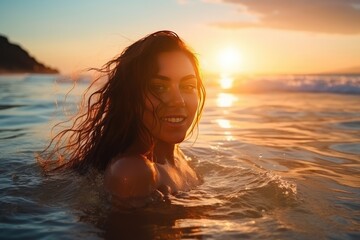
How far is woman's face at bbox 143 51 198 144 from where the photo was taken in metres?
3.03

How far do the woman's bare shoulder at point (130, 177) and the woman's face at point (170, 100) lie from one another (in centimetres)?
34

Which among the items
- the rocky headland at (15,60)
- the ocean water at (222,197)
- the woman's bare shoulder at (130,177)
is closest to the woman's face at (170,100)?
the woman's bare shoulder at (130,177)

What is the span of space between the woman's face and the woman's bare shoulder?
34 cm

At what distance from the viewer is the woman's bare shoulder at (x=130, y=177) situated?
8.91 feet

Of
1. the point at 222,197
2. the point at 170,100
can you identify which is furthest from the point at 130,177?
the point at 222,197

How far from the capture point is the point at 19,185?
371 centimetres

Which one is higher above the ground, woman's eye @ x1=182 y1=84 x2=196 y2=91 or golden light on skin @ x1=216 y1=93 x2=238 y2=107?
woman's eye @ x1=182 y1=84 x2=196 y2=91

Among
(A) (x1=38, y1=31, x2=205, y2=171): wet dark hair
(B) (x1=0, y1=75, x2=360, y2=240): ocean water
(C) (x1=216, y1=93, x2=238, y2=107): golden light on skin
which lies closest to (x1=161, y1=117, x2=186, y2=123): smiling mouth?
(A) (x1=38, y1=31, x2=205, y2=171): wet dark hair

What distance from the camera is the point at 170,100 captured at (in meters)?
3.05

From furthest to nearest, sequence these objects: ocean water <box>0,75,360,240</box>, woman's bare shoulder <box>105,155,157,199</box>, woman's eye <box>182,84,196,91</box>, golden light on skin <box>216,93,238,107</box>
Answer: golden light on skin <box>216,93,238,107</box> → woman's eye <box>182,84,196,91</box> → woman's bare shoulder <box>105,155,157,199</box> → ocean water <box>0,75,360,240</box>

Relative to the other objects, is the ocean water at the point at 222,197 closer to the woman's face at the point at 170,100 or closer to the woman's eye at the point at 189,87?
the woman's face at the point at 170,100

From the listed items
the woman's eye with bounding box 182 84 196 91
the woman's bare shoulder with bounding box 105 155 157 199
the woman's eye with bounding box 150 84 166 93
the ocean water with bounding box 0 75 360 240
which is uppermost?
the woman's eye with bounding box 182 84 196 91

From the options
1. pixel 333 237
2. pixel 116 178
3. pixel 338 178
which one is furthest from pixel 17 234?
pixel 338 178

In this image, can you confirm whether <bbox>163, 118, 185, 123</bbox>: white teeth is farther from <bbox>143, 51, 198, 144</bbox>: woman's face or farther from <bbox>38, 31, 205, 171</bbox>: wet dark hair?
<bbox>38, 31, 205, 171</bbox>: wet dark hair
